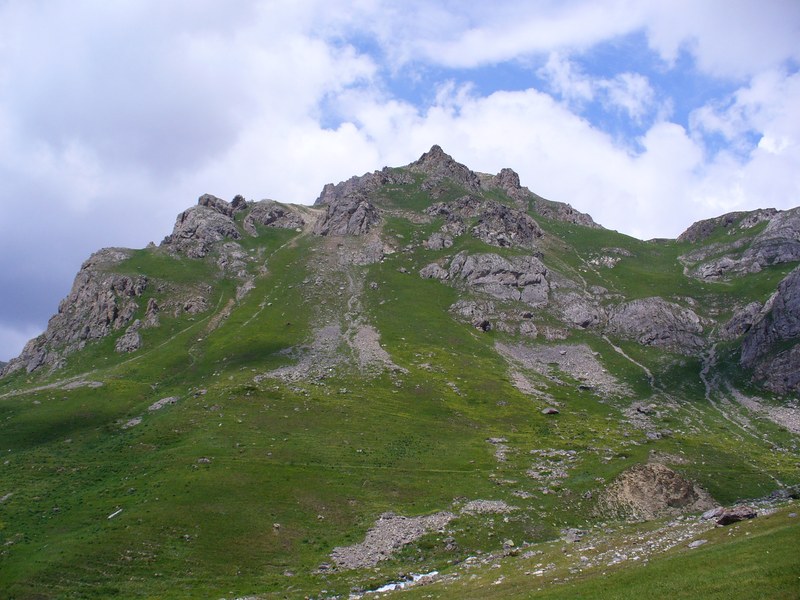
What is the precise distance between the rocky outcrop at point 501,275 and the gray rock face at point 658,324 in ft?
80.6

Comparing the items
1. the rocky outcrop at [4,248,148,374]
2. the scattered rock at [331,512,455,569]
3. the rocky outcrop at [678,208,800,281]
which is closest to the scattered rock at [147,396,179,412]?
the rocky outcrop at [4,248,148,374]

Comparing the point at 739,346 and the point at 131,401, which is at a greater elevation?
the point at 131,401

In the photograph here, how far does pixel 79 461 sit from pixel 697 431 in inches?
4328

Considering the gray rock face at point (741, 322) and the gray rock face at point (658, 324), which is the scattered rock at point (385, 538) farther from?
the gray rock face at point (741, 322)

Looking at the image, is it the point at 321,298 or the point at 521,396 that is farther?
the point at 321,298

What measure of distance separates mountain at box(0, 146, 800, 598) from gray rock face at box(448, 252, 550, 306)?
105 centimetres

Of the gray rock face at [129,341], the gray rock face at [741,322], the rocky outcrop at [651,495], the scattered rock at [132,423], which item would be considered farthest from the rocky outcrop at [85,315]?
the gray rock face at [741,322]

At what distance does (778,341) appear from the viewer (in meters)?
127

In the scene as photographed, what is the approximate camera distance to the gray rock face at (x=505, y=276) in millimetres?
179300

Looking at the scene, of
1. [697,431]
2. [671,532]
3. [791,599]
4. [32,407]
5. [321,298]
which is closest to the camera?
[791,599]

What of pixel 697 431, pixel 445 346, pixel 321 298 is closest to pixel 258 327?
pixel 321 298

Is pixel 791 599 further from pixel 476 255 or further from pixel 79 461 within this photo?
pixel 476 255

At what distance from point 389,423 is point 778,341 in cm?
9842

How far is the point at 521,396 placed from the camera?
120875 mm
